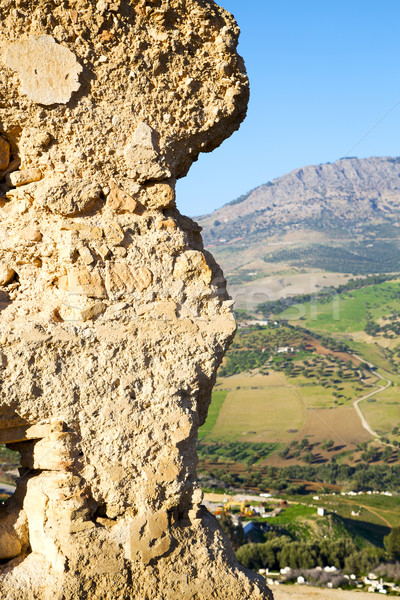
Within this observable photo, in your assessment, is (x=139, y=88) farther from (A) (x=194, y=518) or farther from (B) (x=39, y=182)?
(A) (x=194, y=518)

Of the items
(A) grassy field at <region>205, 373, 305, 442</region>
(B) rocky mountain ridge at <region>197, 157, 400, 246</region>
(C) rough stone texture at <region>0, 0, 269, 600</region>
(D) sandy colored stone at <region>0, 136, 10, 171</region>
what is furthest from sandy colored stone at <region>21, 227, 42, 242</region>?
(B) rocky mountain ridge at <region>197, 157, 400, 246</region>

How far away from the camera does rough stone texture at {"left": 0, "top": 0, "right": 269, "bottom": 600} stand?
3445 millimetres

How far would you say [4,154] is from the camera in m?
3.79

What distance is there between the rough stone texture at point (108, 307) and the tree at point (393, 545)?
65.5 ft

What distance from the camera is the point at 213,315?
12.7 ft

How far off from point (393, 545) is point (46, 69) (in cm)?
2216

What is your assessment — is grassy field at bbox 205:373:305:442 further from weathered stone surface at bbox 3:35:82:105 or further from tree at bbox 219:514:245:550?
weathered stone surface at bbox 3:35:82:105

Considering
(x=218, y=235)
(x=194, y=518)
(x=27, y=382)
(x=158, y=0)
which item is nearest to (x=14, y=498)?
(x=27, y=382)

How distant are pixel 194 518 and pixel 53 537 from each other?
2.73ft

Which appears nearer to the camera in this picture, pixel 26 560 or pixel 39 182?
pixel 26 560

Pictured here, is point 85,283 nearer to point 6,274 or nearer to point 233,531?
point 6,274

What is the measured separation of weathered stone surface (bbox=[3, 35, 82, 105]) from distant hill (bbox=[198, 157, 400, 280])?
101 metres

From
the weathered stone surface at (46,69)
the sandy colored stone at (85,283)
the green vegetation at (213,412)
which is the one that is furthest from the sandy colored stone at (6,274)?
the green vegetation at (213,412)

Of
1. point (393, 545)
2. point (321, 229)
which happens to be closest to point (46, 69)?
point (393, 545)
